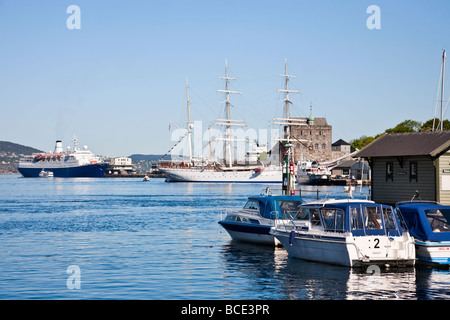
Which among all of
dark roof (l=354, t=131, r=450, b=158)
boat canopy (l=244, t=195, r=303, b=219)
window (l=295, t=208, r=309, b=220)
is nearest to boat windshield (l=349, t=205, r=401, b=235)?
window (l=295, t=208, r=309, b=220)

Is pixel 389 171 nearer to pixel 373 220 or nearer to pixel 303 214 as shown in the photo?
pixel 303 214

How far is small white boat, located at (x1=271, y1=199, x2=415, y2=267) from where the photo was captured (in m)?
24.5

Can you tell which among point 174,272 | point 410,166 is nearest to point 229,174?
point 410,166

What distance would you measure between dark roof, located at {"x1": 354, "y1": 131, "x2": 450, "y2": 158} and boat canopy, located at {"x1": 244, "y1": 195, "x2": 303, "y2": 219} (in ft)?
31.7

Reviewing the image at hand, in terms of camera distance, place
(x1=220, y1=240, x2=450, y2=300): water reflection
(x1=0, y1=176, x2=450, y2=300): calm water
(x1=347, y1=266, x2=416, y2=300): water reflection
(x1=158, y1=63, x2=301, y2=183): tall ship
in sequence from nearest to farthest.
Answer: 1. (x1=347, y1=266, x2=416, y2=300): water reflection
2. (x1=220, y1=240, x2=450, y2=300): water reflection
3. (x1=0, y1=176, x2=450, y2=300): calm water
4. (x1=158, y1=63, x2=301, y2=183): tall ship

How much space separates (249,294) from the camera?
21125mm

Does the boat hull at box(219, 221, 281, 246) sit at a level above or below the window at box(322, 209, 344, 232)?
below

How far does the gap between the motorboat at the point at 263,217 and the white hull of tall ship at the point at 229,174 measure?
13713cm

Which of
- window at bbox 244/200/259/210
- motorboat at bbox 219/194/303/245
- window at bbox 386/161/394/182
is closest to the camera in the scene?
motorboat at bbox 219/194/303/245

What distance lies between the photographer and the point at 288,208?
33.1 m

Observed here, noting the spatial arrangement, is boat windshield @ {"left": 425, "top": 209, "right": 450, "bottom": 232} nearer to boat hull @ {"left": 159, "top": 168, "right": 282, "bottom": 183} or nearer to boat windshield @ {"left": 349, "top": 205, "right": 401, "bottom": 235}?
boat windshield @ {"left": 349, "top": 205, "right": 401, "bottom": 235}

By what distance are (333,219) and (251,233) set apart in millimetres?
8334

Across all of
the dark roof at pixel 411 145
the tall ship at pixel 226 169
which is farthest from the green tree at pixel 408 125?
the dark roof at pixel 411 145

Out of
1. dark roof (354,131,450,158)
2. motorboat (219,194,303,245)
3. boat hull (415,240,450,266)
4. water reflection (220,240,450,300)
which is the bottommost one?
water reflection (220,240,450,300)
